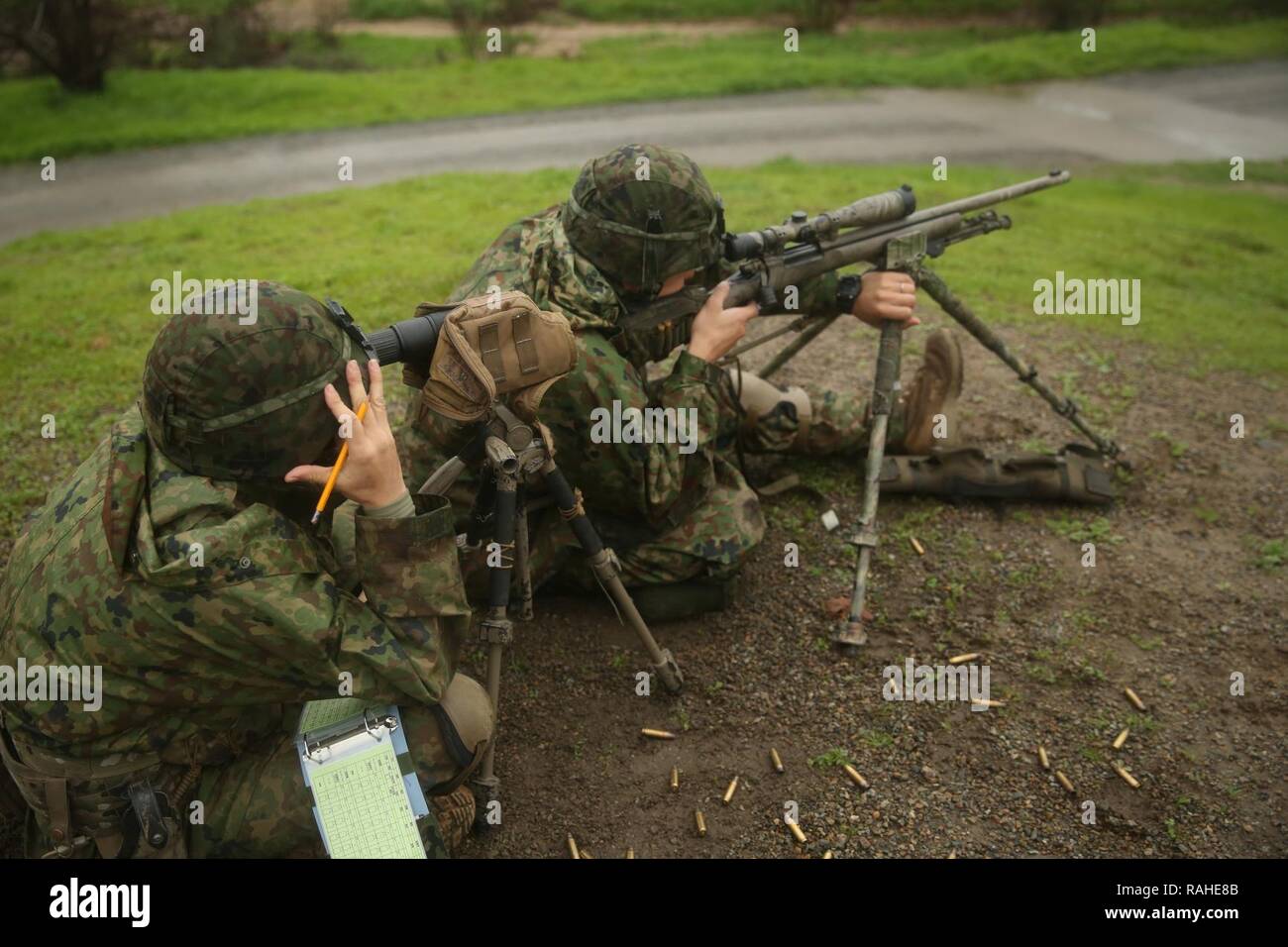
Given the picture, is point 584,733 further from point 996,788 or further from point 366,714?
point 996,788

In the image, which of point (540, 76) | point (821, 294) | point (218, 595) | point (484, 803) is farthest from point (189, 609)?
point (540, 76)

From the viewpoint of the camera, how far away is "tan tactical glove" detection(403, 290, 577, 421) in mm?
3863

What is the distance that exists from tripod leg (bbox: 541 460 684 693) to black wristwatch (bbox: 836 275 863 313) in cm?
207

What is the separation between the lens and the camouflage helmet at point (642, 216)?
192 inches

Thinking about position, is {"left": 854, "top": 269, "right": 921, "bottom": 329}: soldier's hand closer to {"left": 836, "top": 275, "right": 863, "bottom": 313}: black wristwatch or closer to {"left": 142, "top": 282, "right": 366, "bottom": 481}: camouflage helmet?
{"left": 836, "top": 275, "right": 863, "bottom": 313}: black wristwatch

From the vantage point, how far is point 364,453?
3486mm

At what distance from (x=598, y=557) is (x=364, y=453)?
48.6 inches

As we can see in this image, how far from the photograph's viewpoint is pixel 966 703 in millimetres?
5035

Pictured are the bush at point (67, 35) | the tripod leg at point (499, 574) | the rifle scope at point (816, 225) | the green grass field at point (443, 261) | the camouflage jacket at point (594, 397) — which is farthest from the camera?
the bush at point (67, 35)

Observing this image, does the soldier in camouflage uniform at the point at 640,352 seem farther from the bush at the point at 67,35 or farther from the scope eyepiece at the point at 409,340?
the bush at the point at 67,35

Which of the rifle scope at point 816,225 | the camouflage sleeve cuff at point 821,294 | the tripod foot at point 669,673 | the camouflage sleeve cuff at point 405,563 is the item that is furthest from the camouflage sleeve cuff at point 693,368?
the camouflage sleeve cuff at point 405,563

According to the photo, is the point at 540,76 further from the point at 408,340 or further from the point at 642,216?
the point at 408,340

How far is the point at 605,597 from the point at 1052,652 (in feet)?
7.29

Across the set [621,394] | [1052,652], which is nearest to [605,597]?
[621,394]
